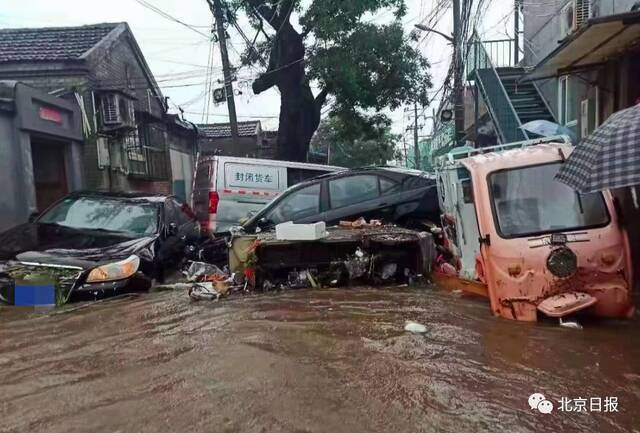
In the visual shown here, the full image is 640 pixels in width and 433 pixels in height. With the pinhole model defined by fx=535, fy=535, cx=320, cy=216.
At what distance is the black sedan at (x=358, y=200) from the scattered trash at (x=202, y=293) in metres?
2.05

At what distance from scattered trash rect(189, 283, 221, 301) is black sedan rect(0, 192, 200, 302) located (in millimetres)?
552

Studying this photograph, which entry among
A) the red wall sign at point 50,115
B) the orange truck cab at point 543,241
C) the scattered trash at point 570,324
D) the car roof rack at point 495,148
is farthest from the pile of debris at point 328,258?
the red wall sign at point 50,115

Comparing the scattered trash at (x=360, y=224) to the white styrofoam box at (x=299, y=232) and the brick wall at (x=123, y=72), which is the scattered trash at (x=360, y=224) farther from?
the brick wall at (x=123, y=72)

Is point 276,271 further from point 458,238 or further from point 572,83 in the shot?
point 572,83

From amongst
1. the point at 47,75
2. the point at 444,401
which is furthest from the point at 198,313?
the point at 47,75

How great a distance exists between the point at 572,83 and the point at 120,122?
11.2m

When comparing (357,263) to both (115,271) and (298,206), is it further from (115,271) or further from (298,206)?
(115,271)

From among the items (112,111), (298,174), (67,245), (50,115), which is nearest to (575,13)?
(298,174)

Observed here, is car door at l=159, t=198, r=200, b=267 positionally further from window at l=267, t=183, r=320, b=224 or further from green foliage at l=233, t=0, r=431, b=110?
green foliage at l=233, t=0, r=431, b=110

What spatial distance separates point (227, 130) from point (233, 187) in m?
21.0

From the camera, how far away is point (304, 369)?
372cm

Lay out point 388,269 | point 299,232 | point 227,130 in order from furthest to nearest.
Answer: point 227,130 → point 388,269 → point 299,232

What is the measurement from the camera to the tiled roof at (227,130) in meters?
29.7

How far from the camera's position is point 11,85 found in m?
10.3
